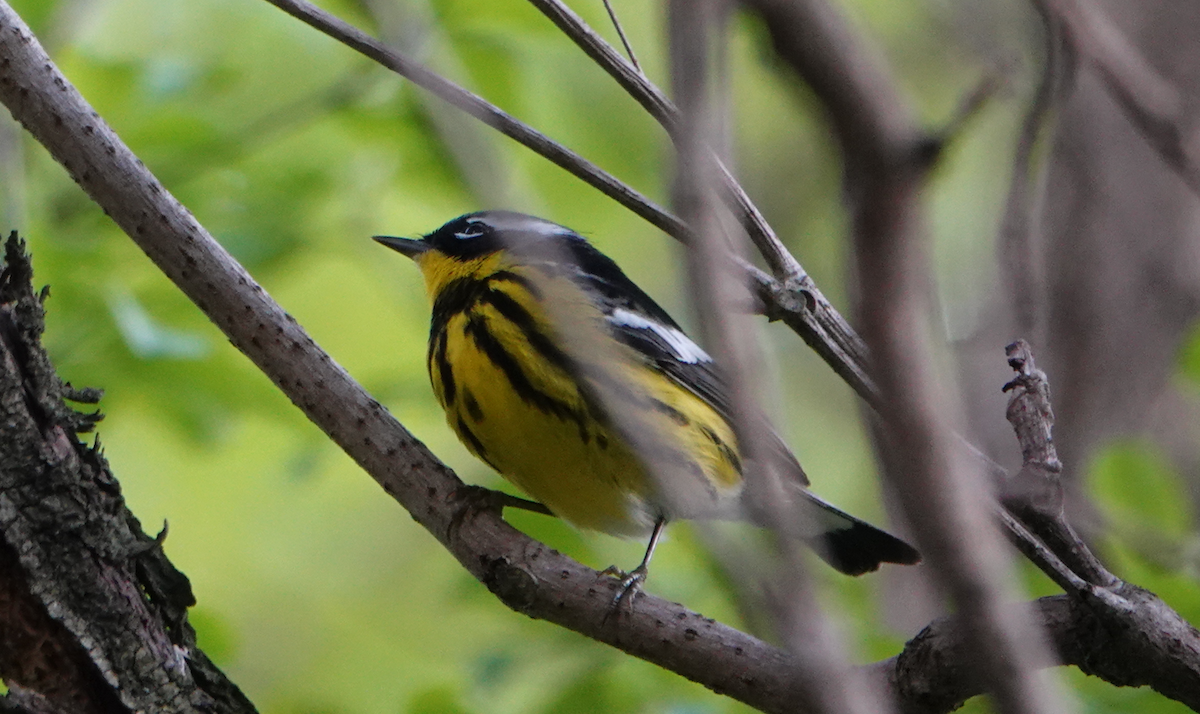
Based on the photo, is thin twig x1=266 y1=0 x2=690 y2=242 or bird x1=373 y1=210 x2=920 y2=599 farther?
bird x1=373 y1=210 x2=920 y2=599

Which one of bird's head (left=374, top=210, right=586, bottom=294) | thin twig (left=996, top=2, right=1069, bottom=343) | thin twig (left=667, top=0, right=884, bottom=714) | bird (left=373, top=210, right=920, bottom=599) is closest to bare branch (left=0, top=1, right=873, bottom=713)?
bird (left=373, top=210, right=920, bottom=599)

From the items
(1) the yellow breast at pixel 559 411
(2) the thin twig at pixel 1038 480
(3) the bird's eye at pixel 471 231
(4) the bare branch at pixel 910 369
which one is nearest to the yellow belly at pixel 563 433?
(1) the yellow breast at pixel 559 411

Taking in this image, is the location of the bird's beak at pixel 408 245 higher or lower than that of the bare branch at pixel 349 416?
higher

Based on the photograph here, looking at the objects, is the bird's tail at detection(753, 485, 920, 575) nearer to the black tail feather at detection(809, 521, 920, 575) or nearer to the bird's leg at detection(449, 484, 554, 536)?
the black tail feather at detection(809, 521, 920, 575)

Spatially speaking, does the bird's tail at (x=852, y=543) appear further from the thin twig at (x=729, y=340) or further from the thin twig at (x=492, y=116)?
the thin twig at (x=729, y=340)

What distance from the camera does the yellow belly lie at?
3.09m

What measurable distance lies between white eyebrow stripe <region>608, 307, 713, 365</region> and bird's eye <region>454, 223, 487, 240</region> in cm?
64

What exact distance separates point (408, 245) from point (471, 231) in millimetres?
228

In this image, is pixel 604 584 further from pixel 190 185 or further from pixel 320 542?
pixel 320 542

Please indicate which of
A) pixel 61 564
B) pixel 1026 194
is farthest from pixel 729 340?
pixel 61 564

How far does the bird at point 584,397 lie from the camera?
3092mm

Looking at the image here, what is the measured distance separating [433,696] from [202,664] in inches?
28.3

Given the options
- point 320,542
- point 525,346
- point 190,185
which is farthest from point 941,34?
point 320,542

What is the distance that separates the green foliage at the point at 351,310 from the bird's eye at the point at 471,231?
0.71 feet
